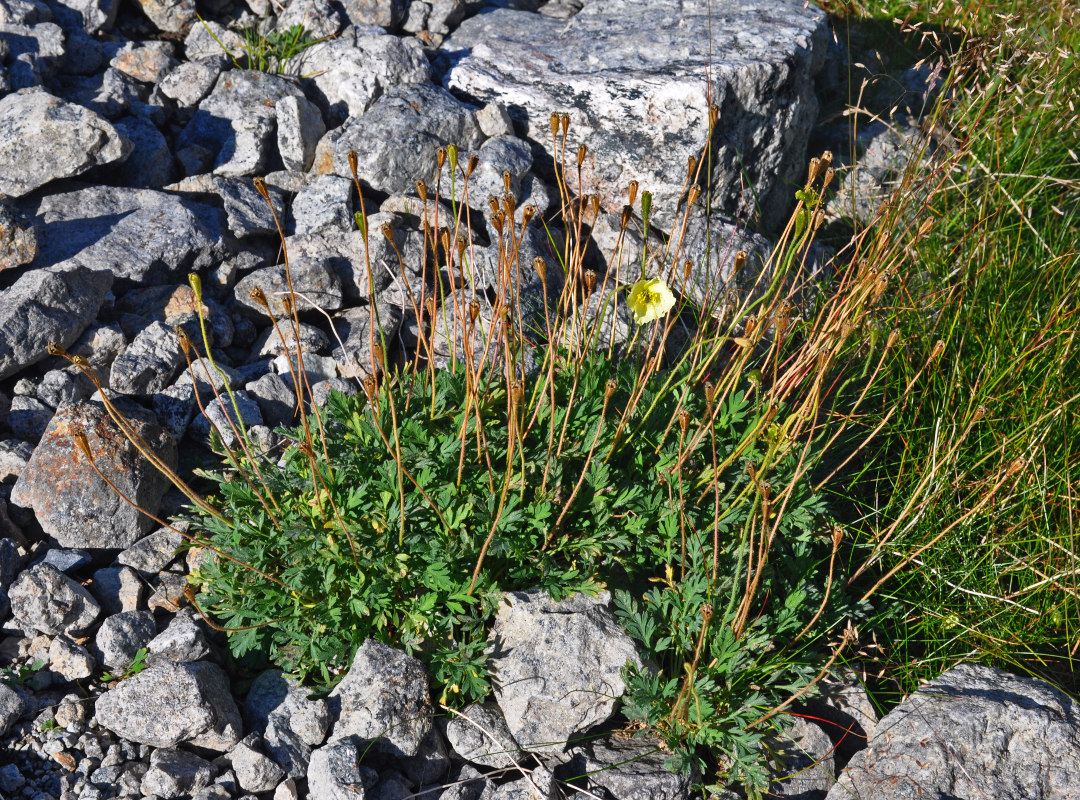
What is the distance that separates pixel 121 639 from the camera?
2.87m

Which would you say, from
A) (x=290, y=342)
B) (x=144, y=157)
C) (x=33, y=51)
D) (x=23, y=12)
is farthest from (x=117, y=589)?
(x=23, y=12)

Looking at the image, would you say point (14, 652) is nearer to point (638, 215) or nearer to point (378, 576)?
point (378, 576)

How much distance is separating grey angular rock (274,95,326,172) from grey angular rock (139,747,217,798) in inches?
116

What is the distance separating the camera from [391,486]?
296 centimetres

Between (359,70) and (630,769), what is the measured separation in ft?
12.5

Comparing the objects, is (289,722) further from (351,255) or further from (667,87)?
(667,87)

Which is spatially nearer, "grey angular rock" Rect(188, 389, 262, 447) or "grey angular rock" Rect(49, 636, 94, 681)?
"grey angular rock" Rect(49, 636, 94, 681)

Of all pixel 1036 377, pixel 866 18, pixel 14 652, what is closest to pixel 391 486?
pixel 14 652

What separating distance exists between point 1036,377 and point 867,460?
2.40ft

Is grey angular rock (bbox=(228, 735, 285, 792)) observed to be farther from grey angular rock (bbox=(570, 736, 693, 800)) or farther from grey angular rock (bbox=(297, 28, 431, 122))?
grey angular rock (bbox=(297, 28, 431, 122))

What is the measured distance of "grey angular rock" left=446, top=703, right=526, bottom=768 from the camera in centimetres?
272

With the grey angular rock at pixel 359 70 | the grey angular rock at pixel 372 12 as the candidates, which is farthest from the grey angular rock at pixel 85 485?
the grey angular rock at pixel 372 12

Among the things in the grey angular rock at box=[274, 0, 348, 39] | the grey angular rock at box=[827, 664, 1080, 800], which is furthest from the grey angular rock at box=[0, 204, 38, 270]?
the grey angular rock at box=[827, 664, 1080, 800]

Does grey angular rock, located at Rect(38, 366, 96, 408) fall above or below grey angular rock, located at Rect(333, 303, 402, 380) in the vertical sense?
below
